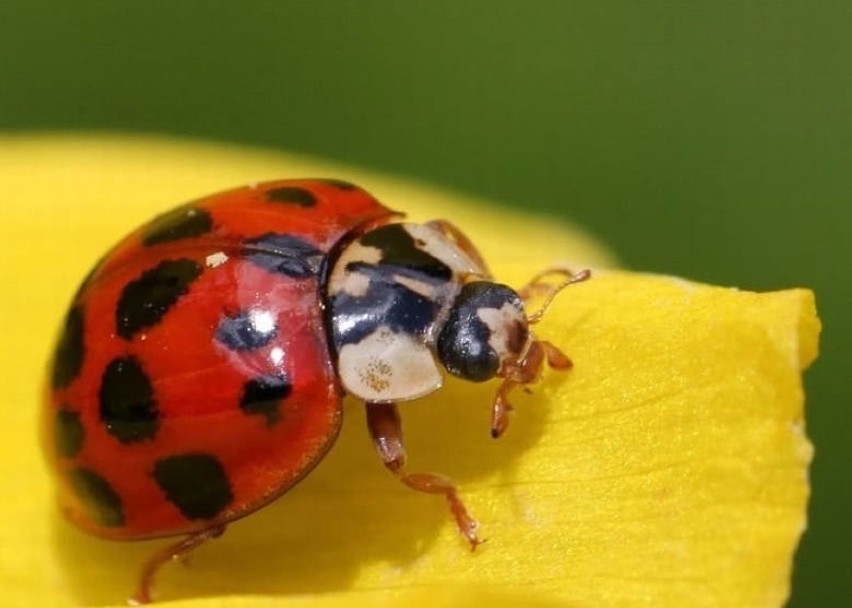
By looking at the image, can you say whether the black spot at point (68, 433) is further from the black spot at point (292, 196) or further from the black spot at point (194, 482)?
the black spot at point (292, 196)

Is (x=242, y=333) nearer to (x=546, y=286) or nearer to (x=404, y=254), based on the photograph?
(x=404, y=254)

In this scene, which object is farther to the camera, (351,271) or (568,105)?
(568,105)

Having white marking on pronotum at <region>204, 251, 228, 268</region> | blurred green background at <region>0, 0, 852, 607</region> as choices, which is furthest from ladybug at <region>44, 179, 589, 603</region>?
blurred green background at <region>0, 0, 852, 607</region>

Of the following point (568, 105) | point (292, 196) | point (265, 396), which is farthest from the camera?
point (568, 105)

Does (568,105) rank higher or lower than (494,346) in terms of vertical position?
lower

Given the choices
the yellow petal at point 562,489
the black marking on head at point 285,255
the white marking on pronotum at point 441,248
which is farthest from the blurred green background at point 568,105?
the black marking on head at point 285,255

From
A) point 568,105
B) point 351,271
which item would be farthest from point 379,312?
point 568,105

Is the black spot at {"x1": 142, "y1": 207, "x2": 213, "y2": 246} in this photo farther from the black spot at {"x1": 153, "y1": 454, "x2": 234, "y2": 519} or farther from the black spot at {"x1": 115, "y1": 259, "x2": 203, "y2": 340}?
the black spot at {"x1": 153, "y1": 454, "x2": 234, "y2": 519}
